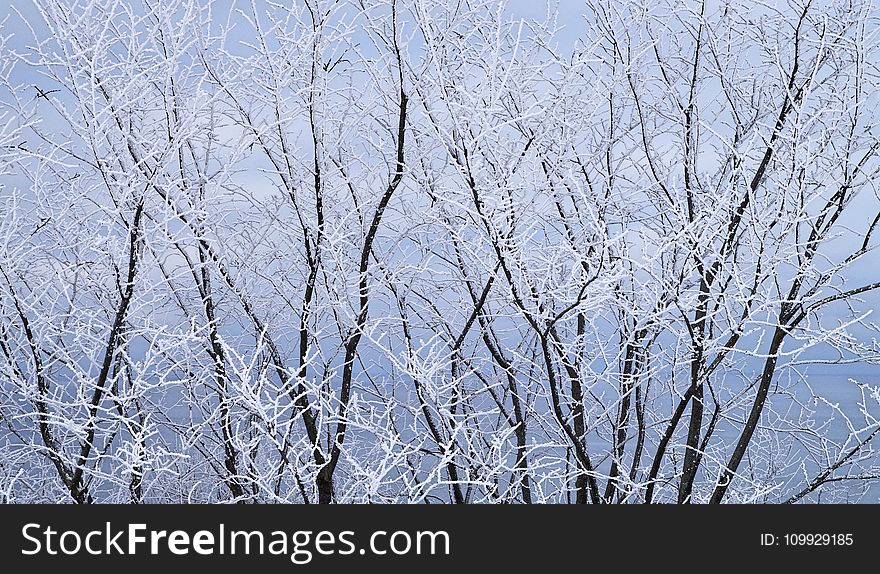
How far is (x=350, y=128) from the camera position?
478 cm

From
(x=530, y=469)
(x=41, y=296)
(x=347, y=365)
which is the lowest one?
(x=530, y=469)

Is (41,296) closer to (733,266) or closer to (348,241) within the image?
(348,241)

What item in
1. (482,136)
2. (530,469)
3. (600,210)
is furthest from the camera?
(600,210)

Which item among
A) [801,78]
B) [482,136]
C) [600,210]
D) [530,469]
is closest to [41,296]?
[482,136]

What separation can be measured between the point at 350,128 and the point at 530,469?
226 cm

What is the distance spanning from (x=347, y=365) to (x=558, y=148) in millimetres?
1901

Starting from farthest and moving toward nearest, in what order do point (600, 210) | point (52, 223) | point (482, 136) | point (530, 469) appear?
Answer: point (600, 210) → point (52, 223) → point (530, 469) → point (482, 136)

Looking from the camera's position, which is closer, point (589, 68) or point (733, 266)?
point (733, 266)

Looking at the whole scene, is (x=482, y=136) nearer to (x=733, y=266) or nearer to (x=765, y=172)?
(x=733, y=266)

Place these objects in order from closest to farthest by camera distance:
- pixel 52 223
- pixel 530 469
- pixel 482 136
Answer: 1. pixel 482 136
2. pixel 530 469
3. pixel 52 223

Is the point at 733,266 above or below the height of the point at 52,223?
below

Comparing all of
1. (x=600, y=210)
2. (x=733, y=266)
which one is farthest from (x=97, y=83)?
(x=733, y=266)

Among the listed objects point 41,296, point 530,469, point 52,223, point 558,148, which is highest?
point 558,148

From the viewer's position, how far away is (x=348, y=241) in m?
4.48
